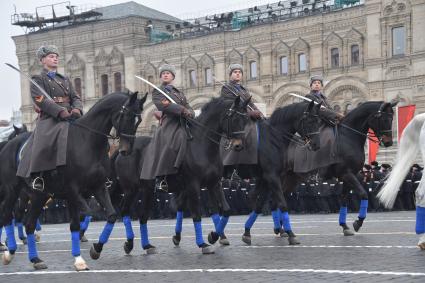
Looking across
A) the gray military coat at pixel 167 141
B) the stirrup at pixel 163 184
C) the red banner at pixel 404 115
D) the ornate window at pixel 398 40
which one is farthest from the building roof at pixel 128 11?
the stirrup at pixel 163 184

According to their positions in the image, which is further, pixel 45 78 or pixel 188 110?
pixel 188 110

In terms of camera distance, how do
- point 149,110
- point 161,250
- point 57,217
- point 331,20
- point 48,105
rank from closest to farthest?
point 48,105, point 161,250, point 57,217, point 331,20, point 149,110

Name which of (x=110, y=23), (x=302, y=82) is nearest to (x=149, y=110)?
(x=110, y=23)

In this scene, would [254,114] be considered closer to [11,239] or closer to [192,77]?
[11,239]

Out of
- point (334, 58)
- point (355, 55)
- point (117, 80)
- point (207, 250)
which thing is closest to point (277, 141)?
point (207, 250)

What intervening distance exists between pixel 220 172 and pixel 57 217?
60.2 feet

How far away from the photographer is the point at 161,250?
12844 mm

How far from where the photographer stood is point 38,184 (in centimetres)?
1058

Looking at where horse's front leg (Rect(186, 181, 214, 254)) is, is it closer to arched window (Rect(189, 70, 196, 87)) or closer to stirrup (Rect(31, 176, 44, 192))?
stirrup (Rect(31, 176, 44, 192))

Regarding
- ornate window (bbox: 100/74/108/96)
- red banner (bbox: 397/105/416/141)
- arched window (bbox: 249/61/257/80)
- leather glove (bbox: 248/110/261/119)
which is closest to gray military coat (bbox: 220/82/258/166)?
leather glove (bbox: 248/110/261/119)

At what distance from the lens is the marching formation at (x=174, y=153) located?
34.5 feet

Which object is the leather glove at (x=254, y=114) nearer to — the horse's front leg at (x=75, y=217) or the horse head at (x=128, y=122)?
the horse head at (x=128, y=122)

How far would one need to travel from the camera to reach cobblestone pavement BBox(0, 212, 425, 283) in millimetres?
8820

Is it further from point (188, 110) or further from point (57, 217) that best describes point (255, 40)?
point (188, 110)
